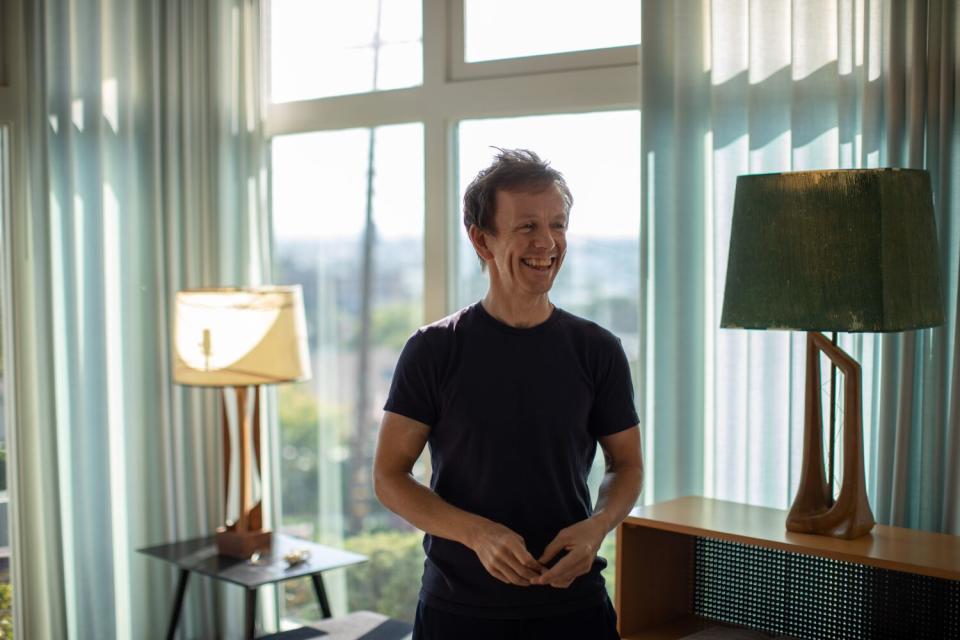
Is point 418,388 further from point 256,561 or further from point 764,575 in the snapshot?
point 256,561

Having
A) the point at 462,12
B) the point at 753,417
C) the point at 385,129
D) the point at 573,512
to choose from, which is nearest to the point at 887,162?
the point at 753,417

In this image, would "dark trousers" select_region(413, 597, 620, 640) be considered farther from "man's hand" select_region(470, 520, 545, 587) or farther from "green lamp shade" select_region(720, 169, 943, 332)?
"green lamp shade" select_region(720, 169, 943, 332)

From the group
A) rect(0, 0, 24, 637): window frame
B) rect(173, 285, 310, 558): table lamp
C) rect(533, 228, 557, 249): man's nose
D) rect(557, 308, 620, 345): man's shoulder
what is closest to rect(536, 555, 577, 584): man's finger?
rect(557, 308, 620, 345): man's shoulder

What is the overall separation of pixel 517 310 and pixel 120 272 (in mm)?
2137

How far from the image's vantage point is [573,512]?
1.78m

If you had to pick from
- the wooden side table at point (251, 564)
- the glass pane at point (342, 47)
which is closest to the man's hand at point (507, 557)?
the wooden side table at point (251, 564)

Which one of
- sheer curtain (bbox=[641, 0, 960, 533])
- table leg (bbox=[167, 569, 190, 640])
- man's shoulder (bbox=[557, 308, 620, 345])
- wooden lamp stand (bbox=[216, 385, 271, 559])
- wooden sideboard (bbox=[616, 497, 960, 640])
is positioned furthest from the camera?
table leg (bbox=[167, 569, 190, 640])

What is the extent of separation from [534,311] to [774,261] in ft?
1.91

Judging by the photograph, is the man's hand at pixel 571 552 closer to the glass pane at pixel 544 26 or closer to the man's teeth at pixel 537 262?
the man's teeth at pixel 537 262

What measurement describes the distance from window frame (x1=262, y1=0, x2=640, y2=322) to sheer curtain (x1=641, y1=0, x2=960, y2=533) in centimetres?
28

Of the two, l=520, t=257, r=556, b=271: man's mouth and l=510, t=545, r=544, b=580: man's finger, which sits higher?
l=520, t=257, r=556, b=271: man's mouth

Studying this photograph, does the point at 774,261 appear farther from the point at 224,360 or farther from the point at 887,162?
the point at 224,360

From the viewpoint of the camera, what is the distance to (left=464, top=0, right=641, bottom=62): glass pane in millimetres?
2932

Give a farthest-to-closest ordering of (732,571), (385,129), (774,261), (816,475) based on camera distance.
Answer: (385,129) < (732,571) < (816,475) < (774,261)
